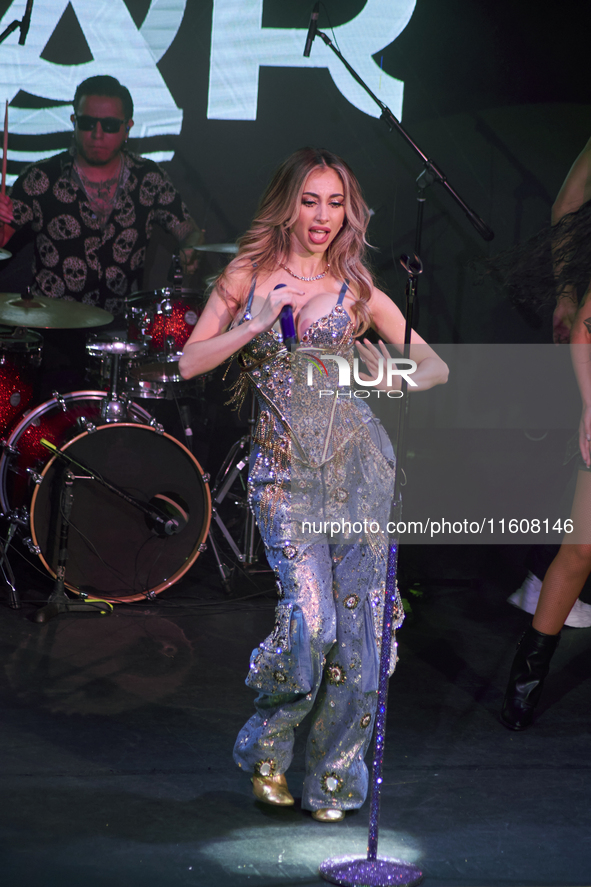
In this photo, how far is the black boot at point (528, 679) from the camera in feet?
10.5

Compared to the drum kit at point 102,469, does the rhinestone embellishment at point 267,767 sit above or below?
below

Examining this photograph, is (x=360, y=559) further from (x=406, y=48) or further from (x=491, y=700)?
(x=406, y=48)

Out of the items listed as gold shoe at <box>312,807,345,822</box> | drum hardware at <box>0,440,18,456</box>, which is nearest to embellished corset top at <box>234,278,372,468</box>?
gold shoe at <box>312,807,345,822</box>

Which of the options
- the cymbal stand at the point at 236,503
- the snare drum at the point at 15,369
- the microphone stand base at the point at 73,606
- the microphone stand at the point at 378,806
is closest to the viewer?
the microphone stand at the point at 378,806

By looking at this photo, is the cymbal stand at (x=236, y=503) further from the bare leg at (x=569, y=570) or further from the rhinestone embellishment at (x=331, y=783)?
the rhinestone embellishment at (x=331, y=783)

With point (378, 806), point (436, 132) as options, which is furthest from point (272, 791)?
point (436, 132)

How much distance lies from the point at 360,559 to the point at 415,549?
10.4 ft

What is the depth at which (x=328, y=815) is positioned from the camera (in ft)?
8.01

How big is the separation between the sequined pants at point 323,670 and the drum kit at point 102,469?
2.08 metres

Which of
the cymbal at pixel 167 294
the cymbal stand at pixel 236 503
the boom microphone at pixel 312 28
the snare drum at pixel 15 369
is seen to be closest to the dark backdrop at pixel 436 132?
the boom microphone at pixel 312 28

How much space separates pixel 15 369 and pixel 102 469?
71 centimetres

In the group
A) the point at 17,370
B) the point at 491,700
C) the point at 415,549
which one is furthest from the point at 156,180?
the point at 491,700

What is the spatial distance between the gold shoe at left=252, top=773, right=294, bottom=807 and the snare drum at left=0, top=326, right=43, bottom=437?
273 cm

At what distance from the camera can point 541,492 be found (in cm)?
541
